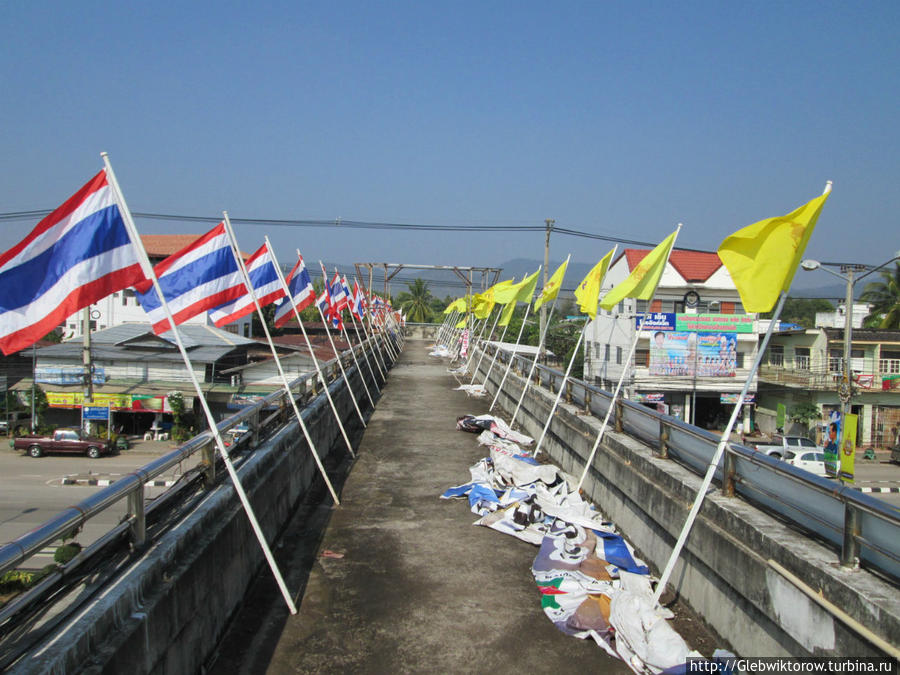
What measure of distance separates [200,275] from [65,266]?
2.80 metres

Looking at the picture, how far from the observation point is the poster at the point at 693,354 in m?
36.3

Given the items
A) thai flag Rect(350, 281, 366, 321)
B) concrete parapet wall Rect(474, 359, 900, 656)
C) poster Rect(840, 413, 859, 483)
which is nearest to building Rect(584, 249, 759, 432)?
thai flag Rect(350, 281, 366, 321)

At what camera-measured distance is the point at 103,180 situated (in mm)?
4699

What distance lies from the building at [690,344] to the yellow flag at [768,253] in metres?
30.8

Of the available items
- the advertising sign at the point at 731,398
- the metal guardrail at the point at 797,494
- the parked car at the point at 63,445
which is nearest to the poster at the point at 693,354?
the advertising sign at the point at 731,398

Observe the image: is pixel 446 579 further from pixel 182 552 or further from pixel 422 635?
pixel 182 552

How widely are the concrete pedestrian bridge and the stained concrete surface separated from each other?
0.02 meters

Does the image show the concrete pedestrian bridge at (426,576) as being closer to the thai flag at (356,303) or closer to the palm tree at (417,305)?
the thai flag at (356,303)

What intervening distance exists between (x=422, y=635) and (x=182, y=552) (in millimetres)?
1926

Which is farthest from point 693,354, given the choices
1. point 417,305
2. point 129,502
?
point 417,305

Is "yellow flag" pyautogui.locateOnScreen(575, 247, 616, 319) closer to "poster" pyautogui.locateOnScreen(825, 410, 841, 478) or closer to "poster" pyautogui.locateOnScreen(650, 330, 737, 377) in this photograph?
"poster" pyautogui.locateOnScreen(825, 410, 841, 478)

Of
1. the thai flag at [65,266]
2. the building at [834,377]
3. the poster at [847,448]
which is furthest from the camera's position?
the building at [834,377]

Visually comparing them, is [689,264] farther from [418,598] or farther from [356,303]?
[418,598]

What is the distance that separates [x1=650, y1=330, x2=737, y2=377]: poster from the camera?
119 ft
